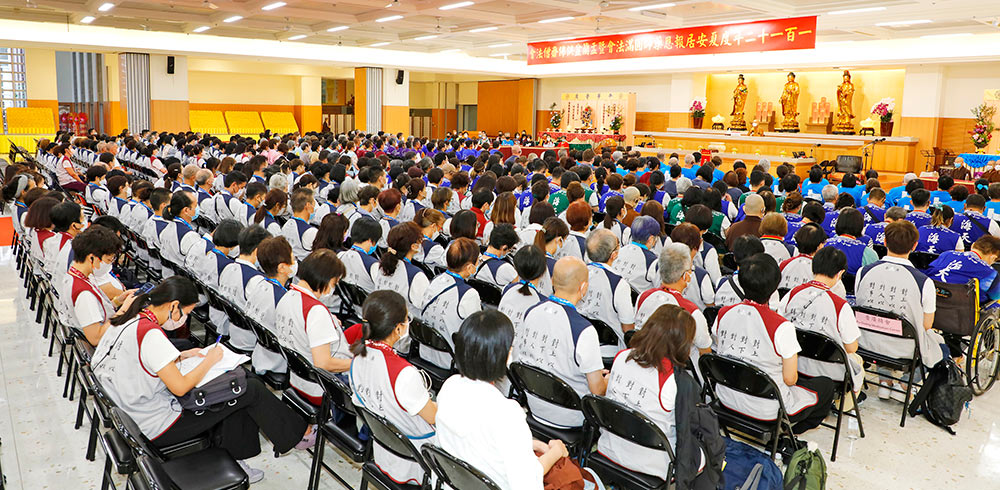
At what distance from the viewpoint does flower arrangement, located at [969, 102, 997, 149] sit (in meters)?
15.8

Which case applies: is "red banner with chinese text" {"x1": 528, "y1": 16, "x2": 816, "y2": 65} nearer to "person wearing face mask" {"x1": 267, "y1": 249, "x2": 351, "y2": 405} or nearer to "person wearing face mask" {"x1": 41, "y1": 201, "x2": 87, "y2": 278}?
"person wearing face mask" {"x1": 267, "y1": 249, "x2": 351, "y2": 405}

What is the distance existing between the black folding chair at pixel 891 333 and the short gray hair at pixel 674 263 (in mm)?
1373

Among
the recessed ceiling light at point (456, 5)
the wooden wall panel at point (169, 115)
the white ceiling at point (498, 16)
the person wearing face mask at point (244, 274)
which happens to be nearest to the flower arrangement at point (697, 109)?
the white ceiling at point (498, 16)

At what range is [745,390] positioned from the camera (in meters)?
3.48

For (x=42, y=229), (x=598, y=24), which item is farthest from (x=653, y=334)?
(x=598, y=24)

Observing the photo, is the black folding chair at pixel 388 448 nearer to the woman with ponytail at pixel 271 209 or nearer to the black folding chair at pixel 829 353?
the black folding chair at pixel 829 353

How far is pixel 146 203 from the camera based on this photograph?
7.34 metres

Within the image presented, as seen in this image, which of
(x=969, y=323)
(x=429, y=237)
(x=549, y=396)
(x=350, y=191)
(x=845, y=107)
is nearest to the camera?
(x=549, y=396)

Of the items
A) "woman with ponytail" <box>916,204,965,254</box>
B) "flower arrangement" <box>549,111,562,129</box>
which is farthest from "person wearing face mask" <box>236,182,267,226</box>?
"flower arrangement" <box>549,111,562,129</box>

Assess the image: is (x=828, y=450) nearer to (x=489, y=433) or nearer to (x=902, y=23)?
(x=489, y=433)

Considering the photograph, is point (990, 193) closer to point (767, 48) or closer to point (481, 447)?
point (767, 48)

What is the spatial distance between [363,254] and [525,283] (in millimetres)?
1657

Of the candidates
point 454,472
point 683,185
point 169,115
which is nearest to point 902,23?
point 683,185

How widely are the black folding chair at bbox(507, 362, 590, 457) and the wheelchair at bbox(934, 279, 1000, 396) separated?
3.13 meters
